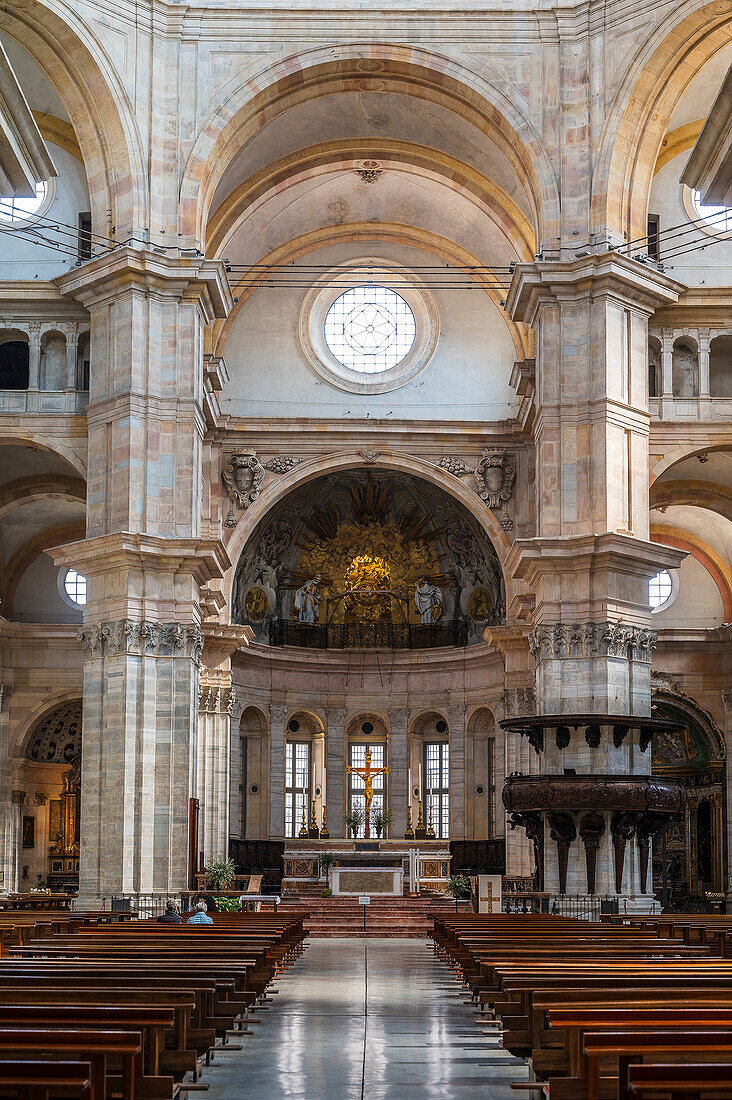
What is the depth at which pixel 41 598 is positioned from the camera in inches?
1686

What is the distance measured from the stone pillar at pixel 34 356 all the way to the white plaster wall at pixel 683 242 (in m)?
14.3

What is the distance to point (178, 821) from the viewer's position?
95.1 feet

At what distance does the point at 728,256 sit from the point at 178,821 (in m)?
18.0

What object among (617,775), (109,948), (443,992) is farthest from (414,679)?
(109,948)

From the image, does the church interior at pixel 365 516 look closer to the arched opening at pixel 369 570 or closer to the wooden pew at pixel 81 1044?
the arched opening at pixel 369 570

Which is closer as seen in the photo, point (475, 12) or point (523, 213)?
point (475, 12)

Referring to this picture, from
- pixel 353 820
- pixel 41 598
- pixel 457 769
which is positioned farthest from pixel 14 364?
pixel 457 769

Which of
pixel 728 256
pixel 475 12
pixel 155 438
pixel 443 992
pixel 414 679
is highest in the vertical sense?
pixel 475 12

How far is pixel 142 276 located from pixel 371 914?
1493cm

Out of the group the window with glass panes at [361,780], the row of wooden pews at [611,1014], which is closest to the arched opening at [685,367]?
the window with glass panes at [361,780]

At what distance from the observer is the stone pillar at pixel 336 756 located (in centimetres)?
4525

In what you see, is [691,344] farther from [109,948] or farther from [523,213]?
[109,948]

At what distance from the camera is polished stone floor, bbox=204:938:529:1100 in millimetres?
9719

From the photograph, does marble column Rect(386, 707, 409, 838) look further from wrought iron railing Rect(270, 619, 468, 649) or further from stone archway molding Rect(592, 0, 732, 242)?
stone archway molding Rect(592, 0, 732, 242)
